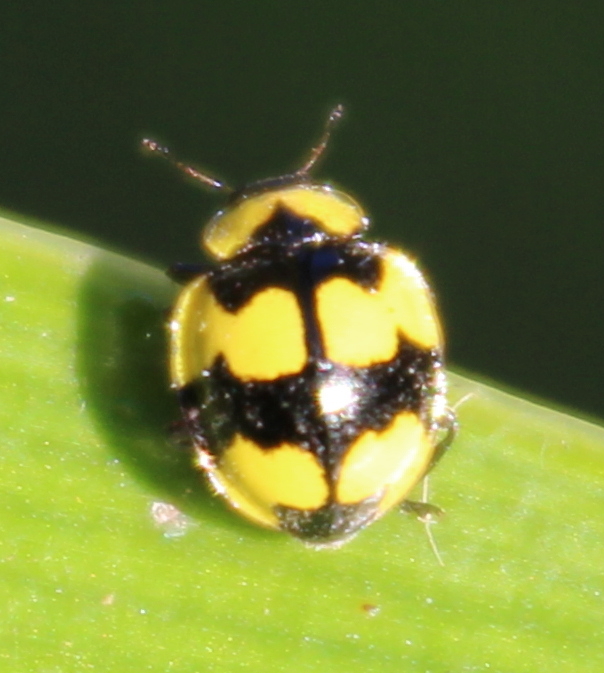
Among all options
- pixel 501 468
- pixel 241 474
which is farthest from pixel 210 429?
pixel 501 468

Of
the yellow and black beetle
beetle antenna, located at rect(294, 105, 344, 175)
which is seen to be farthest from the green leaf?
beetle antenna, located at rect(294, 105, 344, 175)

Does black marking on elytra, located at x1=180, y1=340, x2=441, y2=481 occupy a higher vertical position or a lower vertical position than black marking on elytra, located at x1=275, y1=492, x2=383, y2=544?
higher

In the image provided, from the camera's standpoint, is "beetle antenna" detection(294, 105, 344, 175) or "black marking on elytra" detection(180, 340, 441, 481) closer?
"black marking on elytra" detection(180, 340, 441, 481)

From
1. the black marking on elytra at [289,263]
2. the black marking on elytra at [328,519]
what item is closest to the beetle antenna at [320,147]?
the black marking on elytra at [289,263]

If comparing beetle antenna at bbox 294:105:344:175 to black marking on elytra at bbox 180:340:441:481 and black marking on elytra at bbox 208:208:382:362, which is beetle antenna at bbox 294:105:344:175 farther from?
black marking on elytra at bbox 180:340:441:481

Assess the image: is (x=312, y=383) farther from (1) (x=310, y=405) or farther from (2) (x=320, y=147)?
(2) (x=320, y=147)

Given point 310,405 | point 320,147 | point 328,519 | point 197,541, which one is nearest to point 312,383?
point 310,405

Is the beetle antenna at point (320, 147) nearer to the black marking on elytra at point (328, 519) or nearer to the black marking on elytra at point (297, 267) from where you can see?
the black marking on elytra at point (297, 267)

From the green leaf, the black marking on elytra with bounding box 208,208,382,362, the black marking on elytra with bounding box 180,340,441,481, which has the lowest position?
the green leaf
